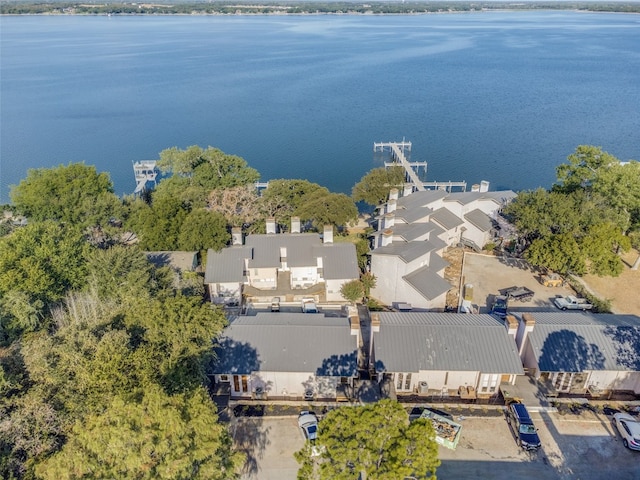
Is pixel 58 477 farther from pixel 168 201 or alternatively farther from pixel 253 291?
pixel 168 201

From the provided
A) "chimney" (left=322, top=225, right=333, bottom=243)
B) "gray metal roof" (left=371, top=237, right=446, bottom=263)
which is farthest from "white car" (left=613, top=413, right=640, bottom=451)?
"chimney" (left=322, top=225, right=333, bottom=243)

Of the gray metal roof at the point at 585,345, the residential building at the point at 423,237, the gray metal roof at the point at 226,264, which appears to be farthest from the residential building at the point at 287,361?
the gray metal roof at the point at 585,345

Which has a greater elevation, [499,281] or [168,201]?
[168,201]

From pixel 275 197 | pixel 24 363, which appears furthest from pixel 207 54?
pixel 24 363

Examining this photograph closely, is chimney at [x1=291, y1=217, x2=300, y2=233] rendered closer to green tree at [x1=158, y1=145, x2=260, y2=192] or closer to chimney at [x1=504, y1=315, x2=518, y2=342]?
green tree at [x1=158, y1=145, x2=260, y2=192]

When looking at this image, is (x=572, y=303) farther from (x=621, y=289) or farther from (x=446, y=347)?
(x=446, y=347)

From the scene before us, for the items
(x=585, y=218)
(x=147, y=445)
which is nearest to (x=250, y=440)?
(x=147, y=445)
